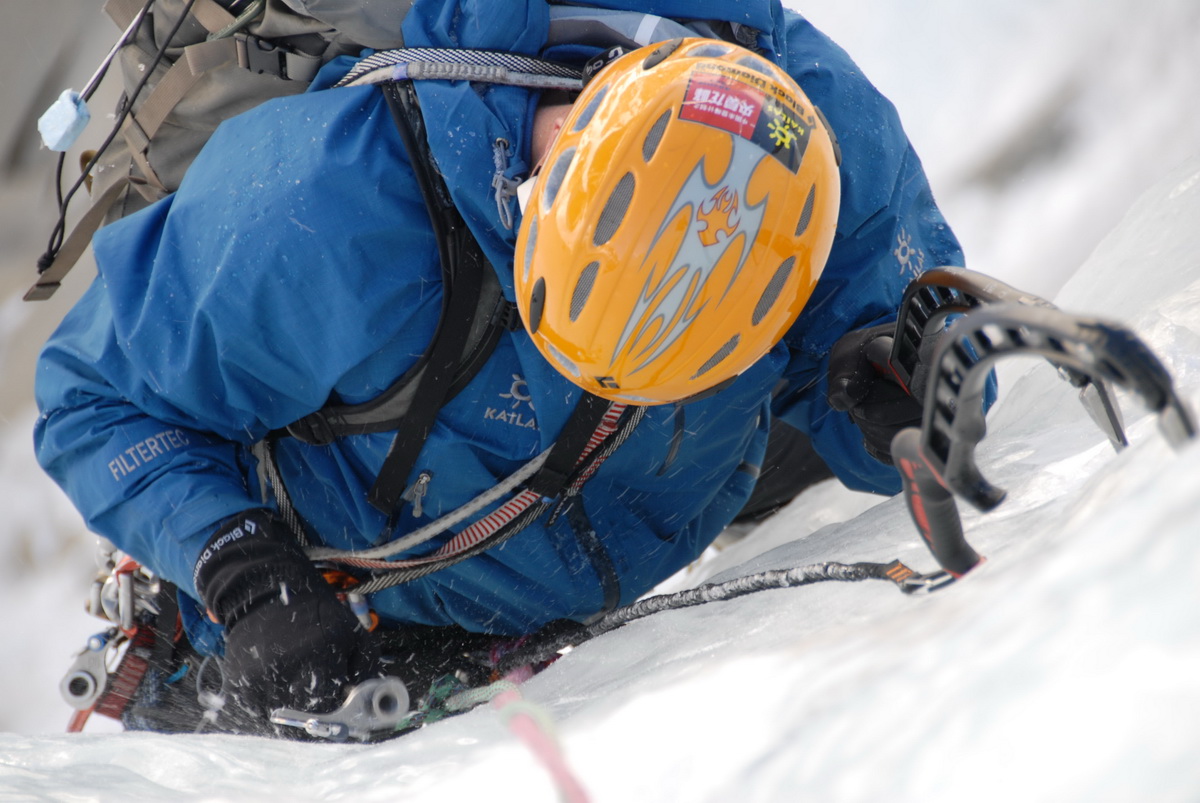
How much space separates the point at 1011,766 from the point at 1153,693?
3.8 inches

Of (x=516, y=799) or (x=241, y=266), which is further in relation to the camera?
(x=241, y=266)

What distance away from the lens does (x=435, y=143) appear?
174 cm

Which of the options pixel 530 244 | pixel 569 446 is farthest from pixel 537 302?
pixel 569 446

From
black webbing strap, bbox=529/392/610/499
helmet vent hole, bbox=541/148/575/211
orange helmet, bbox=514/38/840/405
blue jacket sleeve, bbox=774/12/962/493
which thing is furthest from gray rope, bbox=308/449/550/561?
blue jacket sleeve, bbox=774/12/962/493

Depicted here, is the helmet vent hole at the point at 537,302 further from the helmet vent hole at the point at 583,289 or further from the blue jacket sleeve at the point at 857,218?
the blue jacket sleeve at the point at 857,218

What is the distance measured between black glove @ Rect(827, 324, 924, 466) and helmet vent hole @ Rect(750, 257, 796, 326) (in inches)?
16.1

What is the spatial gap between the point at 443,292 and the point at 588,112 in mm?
478

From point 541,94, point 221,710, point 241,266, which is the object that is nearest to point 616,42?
point 541,94

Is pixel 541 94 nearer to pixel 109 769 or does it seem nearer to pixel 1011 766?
pixel 109 769

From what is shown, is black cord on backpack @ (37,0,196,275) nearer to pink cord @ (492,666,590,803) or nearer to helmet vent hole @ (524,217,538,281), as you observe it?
helmet vent hole @ (524,217,538,281)

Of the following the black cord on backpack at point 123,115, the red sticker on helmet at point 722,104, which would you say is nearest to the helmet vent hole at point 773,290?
the red sticker on helmet at point 722,104

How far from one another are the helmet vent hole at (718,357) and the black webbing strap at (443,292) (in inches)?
18.8

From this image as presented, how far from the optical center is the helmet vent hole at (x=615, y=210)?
1.55 meters

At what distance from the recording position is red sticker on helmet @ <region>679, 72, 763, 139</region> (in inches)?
60.9
